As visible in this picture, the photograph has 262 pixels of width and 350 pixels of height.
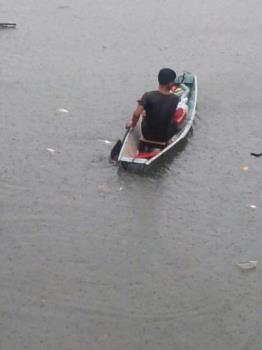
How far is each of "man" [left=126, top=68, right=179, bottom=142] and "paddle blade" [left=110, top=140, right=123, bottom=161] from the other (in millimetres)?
337

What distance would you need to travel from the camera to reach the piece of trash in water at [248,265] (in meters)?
7.96

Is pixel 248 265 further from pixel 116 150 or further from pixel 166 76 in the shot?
pixel 166 76

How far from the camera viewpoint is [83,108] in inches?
458

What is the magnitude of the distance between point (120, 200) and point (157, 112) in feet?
4.98

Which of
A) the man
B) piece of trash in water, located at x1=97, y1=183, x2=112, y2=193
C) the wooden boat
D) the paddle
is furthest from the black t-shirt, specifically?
piece of trash in water, located at x1=97, y1=183, x2=112, y2=193

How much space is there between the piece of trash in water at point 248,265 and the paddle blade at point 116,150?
8.72ft

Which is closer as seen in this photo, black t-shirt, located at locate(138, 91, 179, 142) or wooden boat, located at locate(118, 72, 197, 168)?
wooden boat, located at locate(118, 72, 197, 168)

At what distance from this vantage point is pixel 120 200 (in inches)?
362

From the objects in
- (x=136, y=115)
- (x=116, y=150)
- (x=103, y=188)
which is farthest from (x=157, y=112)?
(x=103, y=188)

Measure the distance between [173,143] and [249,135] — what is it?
5.35 feet

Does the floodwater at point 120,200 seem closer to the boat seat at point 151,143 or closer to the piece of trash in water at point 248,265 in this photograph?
the piece of trash in water at point 248,265

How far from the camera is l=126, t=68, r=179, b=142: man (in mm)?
9875


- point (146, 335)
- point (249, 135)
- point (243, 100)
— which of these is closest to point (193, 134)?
point (249, 135)

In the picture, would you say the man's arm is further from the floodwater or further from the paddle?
the floodwater
